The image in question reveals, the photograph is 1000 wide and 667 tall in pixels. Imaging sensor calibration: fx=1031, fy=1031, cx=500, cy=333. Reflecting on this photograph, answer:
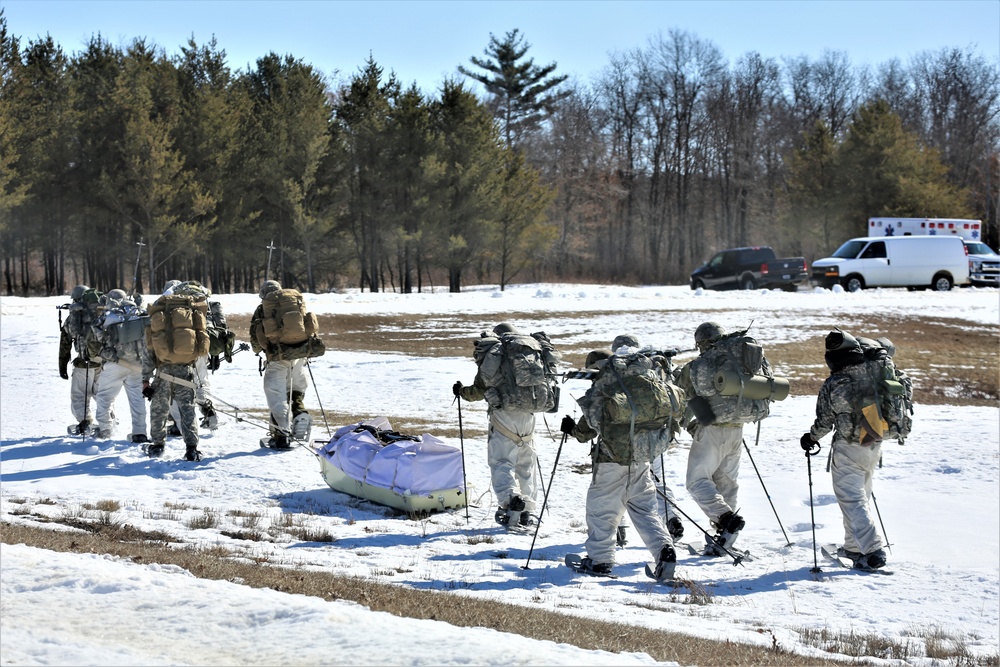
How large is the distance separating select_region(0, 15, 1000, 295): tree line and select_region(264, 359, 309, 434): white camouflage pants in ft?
64.2

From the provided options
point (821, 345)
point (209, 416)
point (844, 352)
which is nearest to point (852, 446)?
point (844, 352)

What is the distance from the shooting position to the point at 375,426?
11.3 meters

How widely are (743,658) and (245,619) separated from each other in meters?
2.89

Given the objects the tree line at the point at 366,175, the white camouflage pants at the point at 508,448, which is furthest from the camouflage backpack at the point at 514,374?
→ the tree line at the point at 366,175

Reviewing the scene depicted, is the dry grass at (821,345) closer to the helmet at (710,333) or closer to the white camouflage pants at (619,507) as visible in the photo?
the helmet at (710,333)

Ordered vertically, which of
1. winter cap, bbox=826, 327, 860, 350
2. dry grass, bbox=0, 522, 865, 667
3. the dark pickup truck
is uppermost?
the dark pickup truck

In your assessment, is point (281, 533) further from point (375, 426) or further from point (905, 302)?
point (905, 302)

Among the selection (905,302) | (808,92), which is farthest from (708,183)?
(905,302)

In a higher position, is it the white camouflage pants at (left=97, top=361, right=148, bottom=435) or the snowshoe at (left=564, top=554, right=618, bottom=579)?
the white camouflage pants at (left=97, top=361, right=148, bottom=435)

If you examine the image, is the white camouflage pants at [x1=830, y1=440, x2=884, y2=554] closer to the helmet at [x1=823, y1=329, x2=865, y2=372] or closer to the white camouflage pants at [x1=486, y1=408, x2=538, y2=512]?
the helmet at [x1=823, y1=329, x2=865, y2=372]

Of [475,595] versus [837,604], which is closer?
[475,595]

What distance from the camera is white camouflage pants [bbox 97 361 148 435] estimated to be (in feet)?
42.5

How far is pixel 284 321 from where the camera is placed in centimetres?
1254

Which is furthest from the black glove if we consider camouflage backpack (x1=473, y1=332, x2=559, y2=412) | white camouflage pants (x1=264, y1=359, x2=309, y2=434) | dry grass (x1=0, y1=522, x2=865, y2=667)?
white camouflage pants (x1=264, y1=359, x2=309, y2=434)
